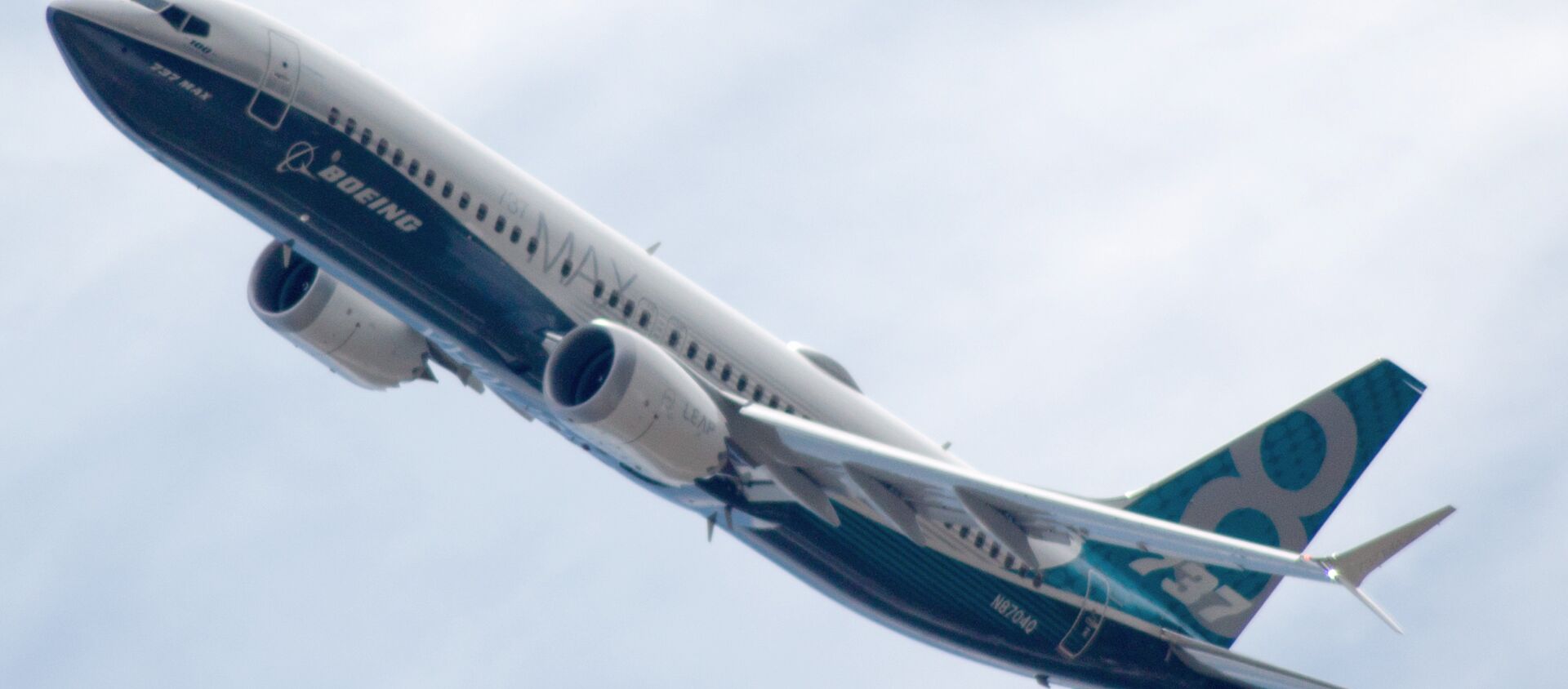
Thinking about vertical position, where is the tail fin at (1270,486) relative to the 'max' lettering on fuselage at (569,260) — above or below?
above

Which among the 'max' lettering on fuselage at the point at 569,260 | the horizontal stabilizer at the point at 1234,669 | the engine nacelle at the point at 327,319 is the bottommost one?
the engine nacelle at the point at 327,319

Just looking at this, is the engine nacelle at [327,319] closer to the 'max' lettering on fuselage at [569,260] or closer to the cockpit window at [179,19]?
the 'max' lettering on fuselage at [569,260]

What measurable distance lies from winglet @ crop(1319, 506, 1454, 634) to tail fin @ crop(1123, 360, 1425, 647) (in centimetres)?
1468

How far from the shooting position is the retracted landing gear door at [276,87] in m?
35.7

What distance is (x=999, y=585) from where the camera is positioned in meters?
42.2

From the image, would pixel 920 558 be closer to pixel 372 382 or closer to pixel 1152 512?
pixel 1152 512

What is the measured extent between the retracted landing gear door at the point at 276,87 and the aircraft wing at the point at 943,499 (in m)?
10.3

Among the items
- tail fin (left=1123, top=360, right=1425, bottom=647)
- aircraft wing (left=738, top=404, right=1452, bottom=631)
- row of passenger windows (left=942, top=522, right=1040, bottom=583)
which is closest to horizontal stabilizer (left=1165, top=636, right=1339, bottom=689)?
tail fin (left=1123, top=360, right=1425, bottom=647)

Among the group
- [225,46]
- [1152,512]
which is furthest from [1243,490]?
[225,46]

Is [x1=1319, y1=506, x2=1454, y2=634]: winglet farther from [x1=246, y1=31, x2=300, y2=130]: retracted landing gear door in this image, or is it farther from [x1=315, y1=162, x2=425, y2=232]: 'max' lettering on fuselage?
[x1=246, y1=31, x2=300, y2=130]: retracted landing gear door

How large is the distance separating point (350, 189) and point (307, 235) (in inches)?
48.6

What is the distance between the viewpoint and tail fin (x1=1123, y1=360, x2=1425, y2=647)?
44688 millimetres

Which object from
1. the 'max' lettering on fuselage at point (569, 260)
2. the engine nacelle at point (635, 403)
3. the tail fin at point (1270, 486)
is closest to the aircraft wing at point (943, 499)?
the engine nacelle at point (635, 403)

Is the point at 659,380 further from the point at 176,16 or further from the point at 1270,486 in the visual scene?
the point at 1270,486
